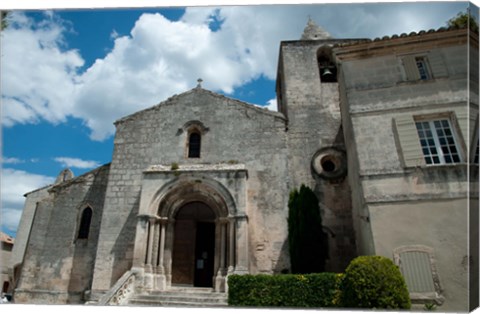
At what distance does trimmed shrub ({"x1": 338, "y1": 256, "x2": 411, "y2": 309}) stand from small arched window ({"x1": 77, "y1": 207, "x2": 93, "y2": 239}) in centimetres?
965

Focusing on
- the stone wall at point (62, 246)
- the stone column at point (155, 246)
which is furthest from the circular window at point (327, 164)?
the stone wall at point (62, 246)

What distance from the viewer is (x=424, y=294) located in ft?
25.6

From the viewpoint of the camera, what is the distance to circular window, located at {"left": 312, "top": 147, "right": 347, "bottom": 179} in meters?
12.4

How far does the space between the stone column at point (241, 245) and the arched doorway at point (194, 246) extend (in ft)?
5.75

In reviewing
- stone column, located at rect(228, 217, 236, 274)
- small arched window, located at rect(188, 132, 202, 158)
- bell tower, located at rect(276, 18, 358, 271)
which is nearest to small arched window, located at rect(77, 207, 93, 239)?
small arched window, located at rect(188, 132, 202, 158)

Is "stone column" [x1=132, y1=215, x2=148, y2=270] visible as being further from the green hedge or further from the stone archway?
the green hedge

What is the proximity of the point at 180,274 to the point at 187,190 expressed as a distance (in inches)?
114

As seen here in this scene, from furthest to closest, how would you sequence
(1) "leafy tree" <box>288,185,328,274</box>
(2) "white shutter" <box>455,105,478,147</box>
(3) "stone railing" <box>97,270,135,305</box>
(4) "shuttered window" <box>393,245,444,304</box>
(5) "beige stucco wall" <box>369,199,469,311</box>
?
(1) "leafy tree" <box>288,185,328,274</box>, (3) "stone railing" <box>97,270,135,305</box>, (2) "white shutter" <box>455,105,478,147</box>, (4) "shuttered window" <box>393,245,444,304</box>, (5) "beige stucco wall" <box>369,199,469,311</box>

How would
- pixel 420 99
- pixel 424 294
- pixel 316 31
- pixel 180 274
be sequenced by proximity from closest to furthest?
1. pixel 424 294
2. pixel 420 99
3. pixel 180 274
4. pixel 316 31

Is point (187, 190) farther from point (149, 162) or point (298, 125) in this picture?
point (298, 125)

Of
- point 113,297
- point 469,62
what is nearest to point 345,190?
point 469,62

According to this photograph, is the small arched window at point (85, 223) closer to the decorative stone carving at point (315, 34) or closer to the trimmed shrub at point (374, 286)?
the trimmed shrub at point (374, 286)

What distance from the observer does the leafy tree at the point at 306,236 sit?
10695 millimetres

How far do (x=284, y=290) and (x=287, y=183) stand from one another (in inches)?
171
